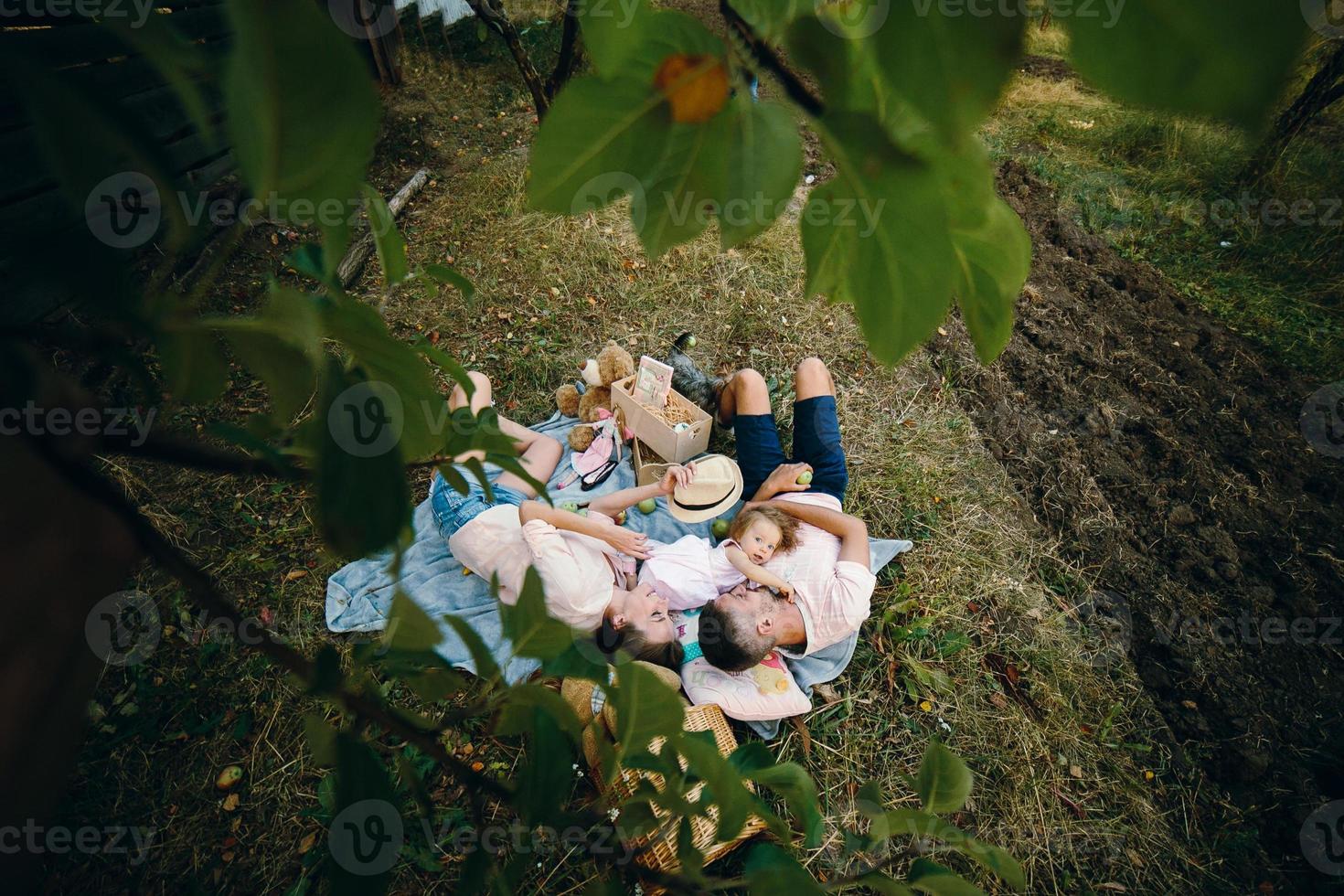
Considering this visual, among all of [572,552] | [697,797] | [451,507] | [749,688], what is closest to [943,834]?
[697,797]

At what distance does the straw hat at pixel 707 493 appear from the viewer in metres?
2.24

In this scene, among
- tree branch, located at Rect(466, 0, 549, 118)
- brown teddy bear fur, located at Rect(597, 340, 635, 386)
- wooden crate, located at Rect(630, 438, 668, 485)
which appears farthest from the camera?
brown teddy bear fur, located at Rect(597, 340, 635, 386)

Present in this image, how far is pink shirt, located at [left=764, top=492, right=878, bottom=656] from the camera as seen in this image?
77.7 inches

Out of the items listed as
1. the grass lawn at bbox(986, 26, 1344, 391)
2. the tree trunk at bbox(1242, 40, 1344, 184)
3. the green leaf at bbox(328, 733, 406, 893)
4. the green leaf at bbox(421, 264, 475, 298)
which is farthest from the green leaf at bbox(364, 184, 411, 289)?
the tree trunk at bbox(1242, 40, 1344, 184)

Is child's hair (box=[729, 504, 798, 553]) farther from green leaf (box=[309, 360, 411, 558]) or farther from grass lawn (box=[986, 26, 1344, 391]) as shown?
grass lawn (box=[986, 26, 1344, 391])

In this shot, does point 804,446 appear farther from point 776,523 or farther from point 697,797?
point 697,797

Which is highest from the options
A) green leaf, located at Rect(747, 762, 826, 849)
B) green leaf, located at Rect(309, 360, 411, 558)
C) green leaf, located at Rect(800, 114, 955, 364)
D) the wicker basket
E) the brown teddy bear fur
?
green leaf, located at Rect(800, 114, 955, 364)

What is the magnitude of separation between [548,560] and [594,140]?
189 cm

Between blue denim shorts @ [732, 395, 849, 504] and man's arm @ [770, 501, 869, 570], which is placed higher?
blue denim shorts @ [732, 395, 849, 504]

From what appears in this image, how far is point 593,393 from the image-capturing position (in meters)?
2.47

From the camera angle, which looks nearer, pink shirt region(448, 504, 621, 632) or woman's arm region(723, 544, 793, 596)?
pink shirt region(448, 504, 621, 632)

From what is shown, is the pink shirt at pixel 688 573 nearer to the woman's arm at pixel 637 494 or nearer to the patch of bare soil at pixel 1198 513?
the woman's arm at pixel 637 494

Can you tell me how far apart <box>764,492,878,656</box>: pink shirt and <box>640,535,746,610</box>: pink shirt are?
6.4 inches

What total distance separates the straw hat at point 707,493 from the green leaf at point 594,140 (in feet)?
6.64
